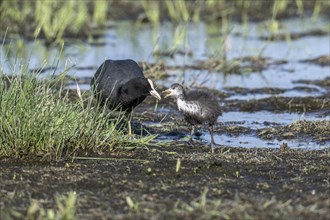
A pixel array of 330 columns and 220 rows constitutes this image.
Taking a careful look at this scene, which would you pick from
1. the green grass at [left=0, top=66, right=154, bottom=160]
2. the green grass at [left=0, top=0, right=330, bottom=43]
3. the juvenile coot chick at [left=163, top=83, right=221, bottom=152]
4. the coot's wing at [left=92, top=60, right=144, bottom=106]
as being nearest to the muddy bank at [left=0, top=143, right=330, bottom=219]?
the green grass at [left=0, top=66, right=154, bottom=160]

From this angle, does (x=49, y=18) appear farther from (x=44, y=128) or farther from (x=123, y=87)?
(x=44, y=128)

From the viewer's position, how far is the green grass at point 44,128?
21.6 feet

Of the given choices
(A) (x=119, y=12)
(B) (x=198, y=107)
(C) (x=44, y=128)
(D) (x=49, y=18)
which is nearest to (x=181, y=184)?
(C) (x=44, y=128)

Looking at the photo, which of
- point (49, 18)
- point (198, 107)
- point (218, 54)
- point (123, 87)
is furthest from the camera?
point (49, 18)

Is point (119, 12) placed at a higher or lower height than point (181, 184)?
higher

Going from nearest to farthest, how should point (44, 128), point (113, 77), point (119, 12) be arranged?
point (44, 128) → point (113, 77) → point (119, 12)

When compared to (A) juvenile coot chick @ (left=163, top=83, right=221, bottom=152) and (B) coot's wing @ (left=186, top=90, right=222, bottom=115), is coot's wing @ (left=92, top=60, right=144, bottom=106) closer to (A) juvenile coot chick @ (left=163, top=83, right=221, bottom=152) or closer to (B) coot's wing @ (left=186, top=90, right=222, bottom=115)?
(A) juvenile coot chick @ (left=163, top=83, right=221, bottom=152)

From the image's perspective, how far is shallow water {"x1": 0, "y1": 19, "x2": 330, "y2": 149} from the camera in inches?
380

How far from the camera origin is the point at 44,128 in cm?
661

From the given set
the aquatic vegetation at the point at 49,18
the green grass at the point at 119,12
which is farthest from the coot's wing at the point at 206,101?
the aquatic vegetation at the point at 49,18

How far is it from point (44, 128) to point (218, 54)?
5465 millimetres

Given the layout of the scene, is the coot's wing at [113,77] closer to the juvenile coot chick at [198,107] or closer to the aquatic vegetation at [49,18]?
the juvenile coot chick at [198,107]

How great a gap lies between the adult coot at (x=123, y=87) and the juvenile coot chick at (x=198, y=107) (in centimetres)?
26

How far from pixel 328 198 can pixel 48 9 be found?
33.5 ft
